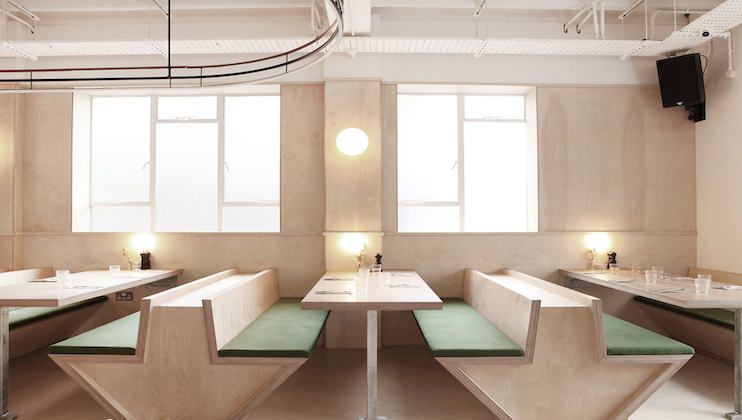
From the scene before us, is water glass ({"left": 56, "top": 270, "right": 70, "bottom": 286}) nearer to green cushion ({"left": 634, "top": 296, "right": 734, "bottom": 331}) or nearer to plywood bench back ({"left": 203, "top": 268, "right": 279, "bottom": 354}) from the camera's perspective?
plywood bench back ({"left": 203, "top": 268, "right": 279, "bottom": 354})

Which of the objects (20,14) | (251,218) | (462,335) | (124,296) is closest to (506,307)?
(462,335)

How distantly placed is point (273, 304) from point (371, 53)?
2.85 meters

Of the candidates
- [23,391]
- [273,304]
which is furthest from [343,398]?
[23,391]

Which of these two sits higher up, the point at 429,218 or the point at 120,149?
the point at 120,149

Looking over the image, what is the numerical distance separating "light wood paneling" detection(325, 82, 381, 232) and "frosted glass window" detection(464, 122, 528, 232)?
1234 mm

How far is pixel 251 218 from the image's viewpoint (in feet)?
17.1

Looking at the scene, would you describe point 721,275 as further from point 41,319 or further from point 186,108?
point 41,319

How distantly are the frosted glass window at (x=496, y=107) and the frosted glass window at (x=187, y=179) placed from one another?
3.14 metres

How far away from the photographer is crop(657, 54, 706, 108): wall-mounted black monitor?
446 centimetres

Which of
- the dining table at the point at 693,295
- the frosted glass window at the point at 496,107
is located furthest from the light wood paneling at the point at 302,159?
the dining table at the point at 693,295

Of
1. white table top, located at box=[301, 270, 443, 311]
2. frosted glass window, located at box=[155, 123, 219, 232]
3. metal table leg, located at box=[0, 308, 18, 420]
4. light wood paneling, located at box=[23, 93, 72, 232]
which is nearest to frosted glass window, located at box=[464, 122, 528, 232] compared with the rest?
white table top, located at box=[301, 270, 443, 311]

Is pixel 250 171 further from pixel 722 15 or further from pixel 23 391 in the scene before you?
pixel 722 15

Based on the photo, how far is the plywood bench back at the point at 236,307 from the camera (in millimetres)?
2793

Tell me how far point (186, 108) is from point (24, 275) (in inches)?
98.4
